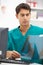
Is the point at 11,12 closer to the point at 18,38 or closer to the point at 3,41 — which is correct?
the point at 18,38

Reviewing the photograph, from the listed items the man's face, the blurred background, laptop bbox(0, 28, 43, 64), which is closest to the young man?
the man's face

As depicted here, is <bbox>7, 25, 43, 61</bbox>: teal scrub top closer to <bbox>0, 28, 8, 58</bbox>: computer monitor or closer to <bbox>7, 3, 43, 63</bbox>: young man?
<bbox>7, 3, 43, 63</bbox>: young man

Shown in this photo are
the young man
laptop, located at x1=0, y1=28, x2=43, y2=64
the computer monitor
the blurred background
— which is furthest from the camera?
the blurred background

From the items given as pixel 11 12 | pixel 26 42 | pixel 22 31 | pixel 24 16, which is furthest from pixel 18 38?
pixel 11 12

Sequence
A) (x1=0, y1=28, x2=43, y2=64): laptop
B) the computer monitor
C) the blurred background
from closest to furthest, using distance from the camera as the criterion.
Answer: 1. (x1=0, y1=28, x2=43, y2=64): laptop
2. the computer monitor
3. the blurred background

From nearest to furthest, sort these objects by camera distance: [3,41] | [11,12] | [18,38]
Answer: [3,41] → [18,38] → [11,12]

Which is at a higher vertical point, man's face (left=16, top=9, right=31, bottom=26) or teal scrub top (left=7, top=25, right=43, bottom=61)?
man's face (left=16, top=9, right=31, bottom=26)

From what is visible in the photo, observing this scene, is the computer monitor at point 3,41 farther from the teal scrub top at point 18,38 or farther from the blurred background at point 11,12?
the blurred background at point 11,12

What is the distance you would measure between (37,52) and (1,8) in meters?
2.43

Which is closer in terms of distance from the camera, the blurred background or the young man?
the young man

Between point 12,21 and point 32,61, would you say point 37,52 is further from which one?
point 12,21

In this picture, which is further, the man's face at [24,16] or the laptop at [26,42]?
the man's face at [24,16]

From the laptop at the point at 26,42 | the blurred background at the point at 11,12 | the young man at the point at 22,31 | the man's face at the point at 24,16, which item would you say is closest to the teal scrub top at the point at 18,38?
the young man at the point at 22,31

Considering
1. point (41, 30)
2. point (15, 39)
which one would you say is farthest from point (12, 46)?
point (41, 30)
